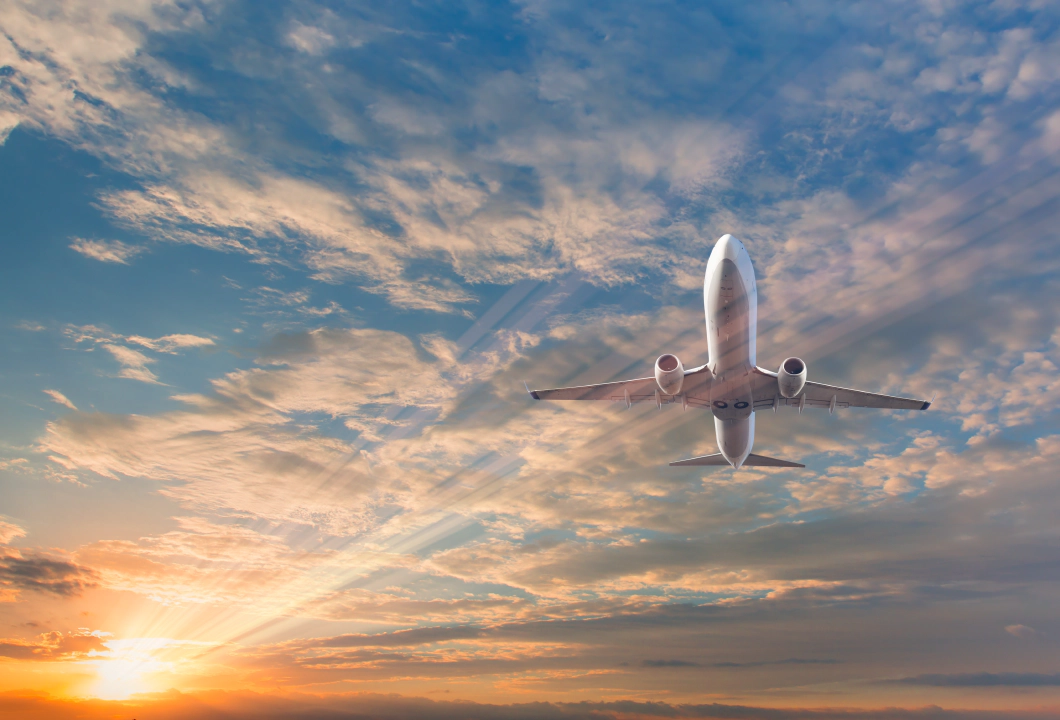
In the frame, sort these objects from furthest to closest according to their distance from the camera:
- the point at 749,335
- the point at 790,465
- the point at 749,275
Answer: the point at 790,465 < the point at 749,335 < the point at 749,275

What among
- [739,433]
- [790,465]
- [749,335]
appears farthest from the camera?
[790,465]

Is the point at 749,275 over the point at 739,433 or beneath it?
over

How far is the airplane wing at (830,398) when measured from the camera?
52.0 m

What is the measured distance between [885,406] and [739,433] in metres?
12.8

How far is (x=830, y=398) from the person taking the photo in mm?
53375

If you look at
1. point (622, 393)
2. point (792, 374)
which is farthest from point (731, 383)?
point (622, 393)

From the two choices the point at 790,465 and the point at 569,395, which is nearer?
the point at 569,395

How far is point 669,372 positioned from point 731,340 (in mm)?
5036

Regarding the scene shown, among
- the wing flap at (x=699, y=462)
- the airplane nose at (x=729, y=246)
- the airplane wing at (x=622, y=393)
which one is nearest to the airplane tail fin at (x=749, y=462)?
the wing flap at (x=699, y=462)

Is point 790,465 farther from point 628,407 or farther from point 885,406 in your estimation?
point 628,407

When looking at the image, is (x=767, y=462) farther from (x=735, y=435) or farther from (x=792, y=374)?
(x=792, y=374)

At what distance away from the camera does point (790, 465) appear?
6494cm

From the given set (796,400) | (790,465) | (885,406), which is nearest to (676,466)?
(790,465)

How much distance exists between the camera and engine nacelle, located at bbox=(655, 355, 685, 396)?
4719 cm
